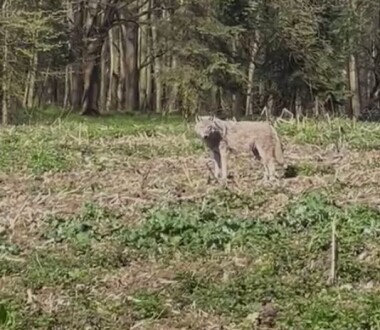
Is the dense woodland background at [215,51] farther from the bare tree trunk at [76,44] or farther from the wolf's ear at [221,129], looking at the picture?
the wolf's ear at [221,129]

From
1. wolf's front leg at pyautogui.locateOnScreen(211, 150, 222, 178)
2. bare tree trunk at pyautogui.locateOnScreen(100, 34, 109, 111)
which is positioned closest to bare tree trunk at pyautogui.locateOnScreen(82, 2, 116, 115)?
bare tree trunk at pyautogui.locateOnScreen(100, 34, 109, 111)

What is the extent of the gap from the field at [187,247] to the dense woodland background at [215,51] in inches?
664

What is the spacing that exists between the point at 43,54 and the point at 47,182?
21581 mm

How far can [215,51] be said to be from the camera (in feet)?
105

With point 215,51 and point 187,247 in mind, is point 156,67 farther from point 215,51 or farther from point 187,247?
point 187,247

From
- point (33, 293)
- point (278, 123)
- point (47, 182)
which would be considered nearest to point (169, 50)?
point (278, 123)

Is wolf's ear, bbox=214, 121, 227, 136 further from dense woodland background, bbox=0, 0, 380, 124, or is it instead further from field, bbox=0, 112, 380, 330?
dense woodland background, bbox=0, 0, 380, 124

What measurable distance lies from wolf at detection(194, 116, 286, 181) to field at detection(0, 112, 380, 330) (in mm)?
213

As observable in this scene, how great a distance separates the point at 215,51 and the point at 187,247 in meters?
25.0

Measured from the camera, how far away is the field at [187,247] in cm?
584

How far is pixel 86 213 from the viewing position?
8289 mm

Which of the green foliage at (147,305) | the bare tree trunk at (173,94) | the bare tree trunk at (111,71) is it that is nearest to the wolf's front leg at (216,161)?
the green foliage at (147,305)

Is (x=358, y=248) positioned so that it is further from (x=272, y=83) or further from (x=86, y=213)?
(x=272, y=83)

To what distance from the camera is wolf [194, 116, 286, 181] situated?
10.1 metres
